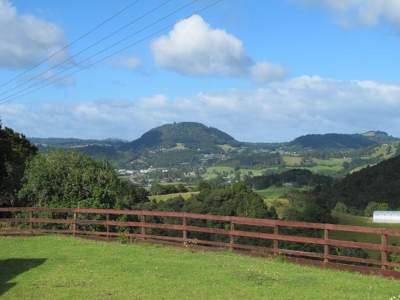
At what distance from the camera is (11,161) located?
4769 cm

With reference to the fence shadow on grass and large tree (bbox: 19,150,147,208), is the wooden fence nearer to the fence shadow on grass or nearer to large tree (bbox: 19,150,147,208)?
large tree (bbox: 19,150,147,208)

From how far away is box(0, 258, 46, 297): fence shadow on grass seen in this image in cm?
1279

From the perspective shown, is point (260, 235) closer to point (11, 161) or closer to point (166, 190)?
point (11, 161)

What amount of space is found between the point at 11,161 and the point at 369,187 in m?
96.6

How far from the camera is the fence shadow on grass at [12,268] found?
42.0ft

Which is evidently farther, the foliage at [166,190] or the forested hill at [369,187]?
the forested hill at [369,187]

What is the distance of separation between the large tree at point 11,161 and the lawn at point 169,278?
21.4 meters

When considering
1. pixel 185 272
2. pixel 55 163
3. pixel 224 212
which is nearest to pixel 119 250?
pixel 185 272

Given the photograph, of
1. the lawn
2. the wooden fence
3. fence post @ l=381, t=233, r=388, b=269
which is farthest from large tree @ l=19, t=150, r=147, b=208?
fence post @ l=381, t=233, r=388, b=269

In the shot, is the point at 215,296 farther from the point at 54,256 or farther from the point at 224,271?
the point at 54,256

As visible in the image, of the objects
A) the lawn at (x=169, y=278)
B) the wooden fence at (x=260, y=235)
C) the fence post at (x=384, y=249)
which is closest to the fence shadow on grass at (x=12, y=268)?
the lawn at (x=169, y=278)

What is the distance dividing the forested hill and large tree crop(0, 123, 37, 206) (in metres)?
78.2

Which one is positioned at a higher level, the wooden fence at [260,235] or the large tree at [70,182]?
the large tree at [70,182]

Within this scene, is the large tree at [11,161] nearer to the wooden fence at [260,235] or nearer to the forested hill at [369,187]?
the wooden fence at [260,235]
